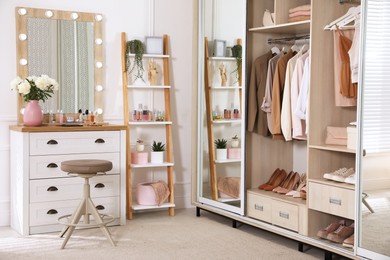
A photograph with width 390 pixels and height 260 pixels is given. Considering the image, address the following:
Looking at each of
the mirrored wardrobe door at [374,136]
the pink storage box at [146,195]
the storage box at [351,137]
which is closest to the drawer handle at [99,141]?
the pink storage box at [146,195]

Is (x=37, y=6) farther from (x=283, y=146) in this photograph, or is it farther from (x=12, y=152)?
(x=283, y=146)

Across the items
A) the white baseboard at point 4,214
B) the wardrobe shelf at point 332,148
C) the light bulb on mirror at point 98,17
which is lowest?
the white baseboard at point 4,214

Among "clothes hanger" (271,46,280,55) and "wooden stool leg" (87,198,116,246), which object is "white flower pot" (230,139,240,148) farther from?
"wooden stool leg" (87,198,116,246)

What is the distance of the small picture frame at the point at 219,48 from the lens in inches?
213

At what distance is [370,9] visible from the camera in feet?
12.3

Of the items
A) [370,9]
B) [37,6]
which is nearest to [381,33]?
[370,9]

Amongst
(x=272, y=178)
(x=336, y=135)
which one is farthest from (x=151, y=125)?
(x=336, y=135)

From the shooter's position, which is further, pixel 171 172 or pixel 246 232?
pixel 171 172

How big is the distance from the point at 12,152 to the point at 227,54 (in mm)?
2118

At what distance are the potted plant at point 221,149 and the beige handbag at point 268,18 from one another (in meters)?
1.12

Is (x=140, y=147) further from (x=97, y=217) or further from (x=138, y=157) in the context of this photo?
(x=97, y=217)

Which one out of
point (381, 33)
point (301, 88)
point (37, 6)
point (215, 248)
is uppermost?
point (37, 6)

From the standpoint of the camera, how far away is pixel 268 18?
5105 mm

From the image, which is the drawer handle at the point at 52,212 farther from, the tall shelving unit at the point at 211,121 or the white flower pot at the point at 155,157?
the tall shelving unit at the point at 211,121
